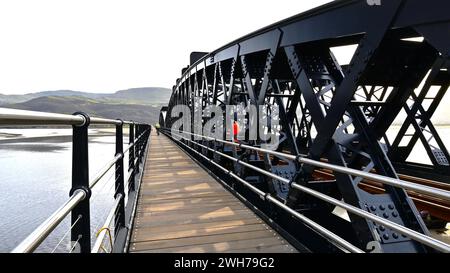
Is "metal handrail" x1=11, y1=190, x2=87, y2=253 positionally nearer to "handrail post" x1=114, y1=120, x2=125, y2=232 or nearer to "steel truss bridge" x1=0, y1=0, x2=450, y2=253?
"steel truss bridge" x1=0, y1=0, x2=450, y2=253

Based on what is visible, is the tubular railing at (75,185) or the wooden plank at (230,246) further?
the wooden plank at (230,246)

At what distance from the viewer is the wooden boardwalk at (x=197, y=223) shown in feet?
12.6

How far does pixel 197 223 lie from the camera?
4.67 metres

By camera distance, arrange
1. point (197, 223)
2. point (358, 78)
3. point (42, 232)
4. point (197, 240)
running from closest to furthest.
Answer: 1. point (42, 232)
2. point (358, 78)
3. point (197, 240)
4. point (197, 223)

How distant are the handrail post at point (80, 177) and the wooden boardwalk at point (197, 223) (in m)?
1.78

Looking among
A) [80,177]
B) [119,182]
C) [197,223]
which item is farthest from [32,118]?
[197,223]

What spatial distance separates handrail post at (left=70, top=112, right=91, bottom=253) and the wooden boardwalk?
1.78 meters

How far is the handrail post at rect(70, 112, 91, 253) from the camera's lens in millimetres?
1871

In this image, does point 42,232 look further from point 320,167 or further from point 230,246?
point 230,246

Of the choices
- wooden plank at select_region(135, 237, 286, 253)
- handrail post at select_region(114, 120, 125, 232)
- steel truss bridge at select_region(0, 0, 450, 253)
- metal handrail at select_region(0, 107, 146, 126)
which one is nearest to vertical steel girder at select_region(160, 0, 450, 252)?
steel truss bridge at select_region(0, 0, 450, 253)

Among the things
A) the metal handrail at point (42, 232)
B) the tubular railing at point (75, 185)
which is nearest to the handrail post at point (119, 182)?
the tubular railing at point (75, 185)

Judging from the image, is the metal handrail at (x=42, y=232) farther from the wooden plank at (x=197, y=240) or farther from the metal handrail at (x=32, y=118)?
the wooden plank at (x=197, y=240)

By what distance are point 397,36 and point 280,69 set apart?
2.63 metres

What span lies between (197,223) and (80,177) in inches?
120
